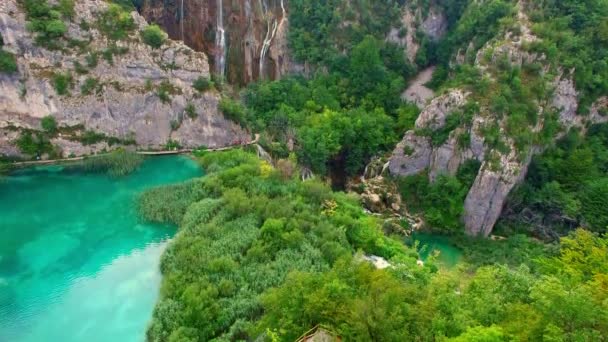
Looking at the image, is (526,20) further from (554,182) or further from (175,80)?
(175,80)

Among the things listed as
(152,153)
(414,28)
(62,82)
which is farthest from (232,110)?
(414,28)

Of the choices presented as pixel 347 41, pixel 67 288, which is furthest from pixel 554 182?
pixel 67 288

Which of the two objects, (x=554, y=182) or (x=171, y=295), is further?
(x=554, y=182)

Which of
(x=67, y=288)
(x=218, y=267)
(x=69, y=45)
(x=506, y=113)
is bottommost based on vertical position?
(x=67, y=288)

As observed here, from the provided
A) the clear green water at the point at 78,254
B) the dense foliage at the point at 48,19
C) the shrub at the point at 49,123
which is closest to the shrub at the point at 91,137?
the shrub at the point at 49,123

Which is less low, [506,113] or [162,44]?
[162,44]

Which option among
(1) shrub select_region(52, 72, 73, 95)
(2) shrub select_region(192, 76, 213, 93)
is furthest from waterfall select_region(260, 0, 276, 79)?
(1) shrub select_region(52, 72, 73, 95)

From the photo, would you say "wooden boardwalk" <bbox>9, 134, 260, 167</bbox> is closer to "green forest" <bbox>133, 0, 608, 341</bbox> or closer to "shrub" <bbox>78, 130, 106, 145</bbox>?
"shrub" <bbox>78, 130, 106, 145</bbox>

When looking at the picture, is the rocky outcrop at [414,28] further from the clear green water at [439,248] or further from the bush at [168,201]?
the bush at [168,201]
